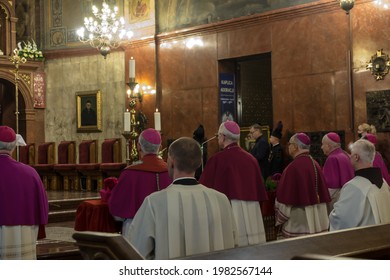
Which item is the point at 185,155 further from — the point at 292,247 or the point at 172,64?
the point at 172,64

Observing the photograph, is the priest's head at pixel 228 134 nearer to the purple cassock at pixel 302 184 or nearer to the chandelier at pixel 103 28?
the purple cassock at pixel 302 184

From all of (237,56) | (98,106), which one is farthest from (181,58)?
(98,106)

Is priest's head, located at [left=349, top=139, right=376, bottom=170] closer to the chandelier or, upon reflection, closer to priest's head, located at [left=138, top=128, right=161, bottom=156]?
priest's head, located at [left=138, top=128, right=161, bottom=156]

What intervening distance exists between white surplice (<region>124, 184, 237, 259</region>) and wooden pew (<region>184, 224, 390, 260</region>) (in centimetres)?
53

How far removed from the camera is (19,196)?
18.1 ft

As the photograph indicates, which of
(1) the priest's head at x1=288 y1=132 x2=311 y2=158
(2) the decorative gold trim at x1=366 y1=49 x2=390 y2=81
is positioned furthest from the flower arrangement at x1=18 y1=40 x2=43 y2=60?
(1) the priest's head at x1=288 y1=132 x2=311 y2=158

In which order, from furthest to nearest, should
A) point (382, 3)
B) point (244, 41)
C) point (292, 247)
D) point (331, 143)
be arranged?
point (244, 41) → point (382, 3) → point (331, 143) → point (292, 247)

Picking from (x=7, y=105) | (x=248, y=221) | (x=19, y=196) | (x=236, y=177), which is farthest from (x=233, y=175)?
(x=7, y=105)

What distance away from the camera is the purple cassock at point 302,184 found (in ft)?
23.4

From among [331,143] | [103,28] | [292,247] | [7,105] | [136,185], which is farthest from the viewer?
[7,105]

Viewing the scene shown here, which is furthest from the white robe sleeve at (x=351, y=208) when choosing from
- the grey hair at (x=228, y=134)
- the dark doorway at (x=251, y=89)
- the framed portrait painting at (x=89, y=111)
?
the framed portrait painting at (x=89, y=111)

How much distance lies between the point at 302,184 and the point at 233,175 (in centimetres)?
94
